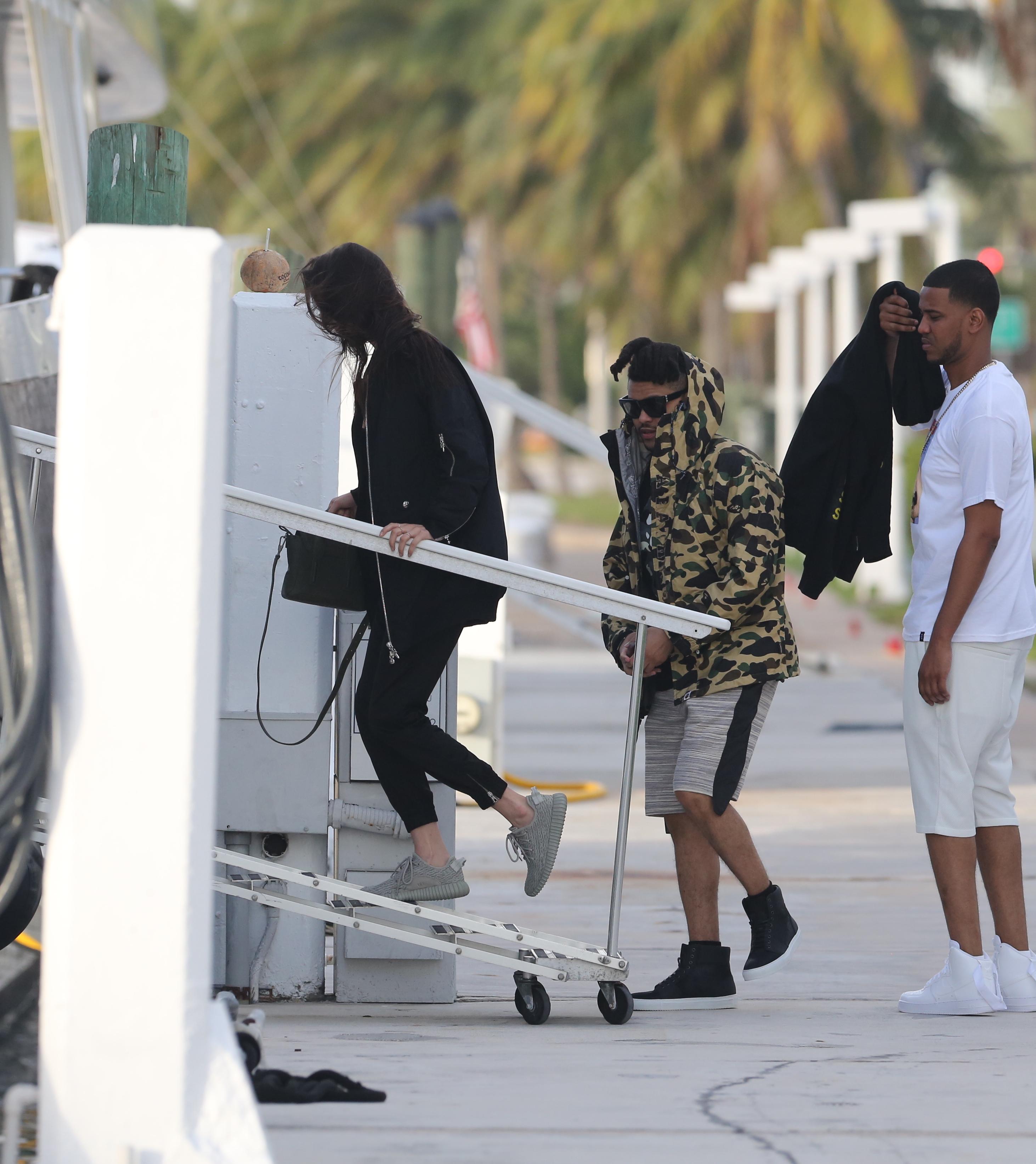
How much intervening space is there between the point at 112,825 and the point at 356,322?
6.97 ft

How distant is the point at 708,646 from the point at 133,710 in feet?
7.73

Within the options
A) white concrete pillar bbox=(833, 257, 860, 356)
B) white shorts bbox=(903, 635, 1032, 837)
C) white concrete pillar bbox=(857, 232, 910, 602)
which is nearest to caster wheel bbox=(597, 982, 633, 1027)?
white shorts bbox=(903, 635, 1032, 837)

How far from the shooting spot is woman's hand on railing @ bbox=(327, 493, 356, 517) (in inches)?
201

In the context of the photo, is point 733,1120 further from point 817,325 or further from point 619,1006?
point 817,325

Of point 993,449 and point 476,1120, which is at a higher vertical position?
point 993,449

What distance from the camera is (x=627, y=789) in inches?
192

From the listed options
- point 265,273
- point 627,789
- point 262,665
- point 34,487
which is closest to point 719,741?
point 627,789

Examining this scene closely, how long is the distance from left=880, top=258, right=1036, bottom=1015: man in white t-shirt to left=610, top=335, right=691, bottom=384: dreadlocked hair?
65cm

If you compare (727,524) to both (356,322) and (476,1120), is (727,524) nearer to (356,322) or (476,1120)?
(356,322)

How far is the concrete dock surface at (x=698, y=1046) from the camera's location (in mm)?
3717

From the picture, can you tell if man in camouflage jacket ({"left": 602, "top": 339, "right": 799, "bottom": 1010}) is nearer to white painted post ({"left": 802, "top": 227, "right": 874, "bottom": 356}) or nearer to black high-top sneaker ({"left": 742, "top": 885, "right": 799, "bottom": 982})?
black high-top sneaker ({"left": 742, "top": 885, "right": 799, "bottom": 982})

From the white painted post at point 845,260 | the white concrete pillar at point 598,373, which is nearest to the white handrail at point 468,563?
the white painted post at point 845,260

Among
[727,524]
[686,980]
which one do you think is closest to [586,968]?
[686,980]

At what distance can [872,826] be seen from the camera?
833 centimetres
